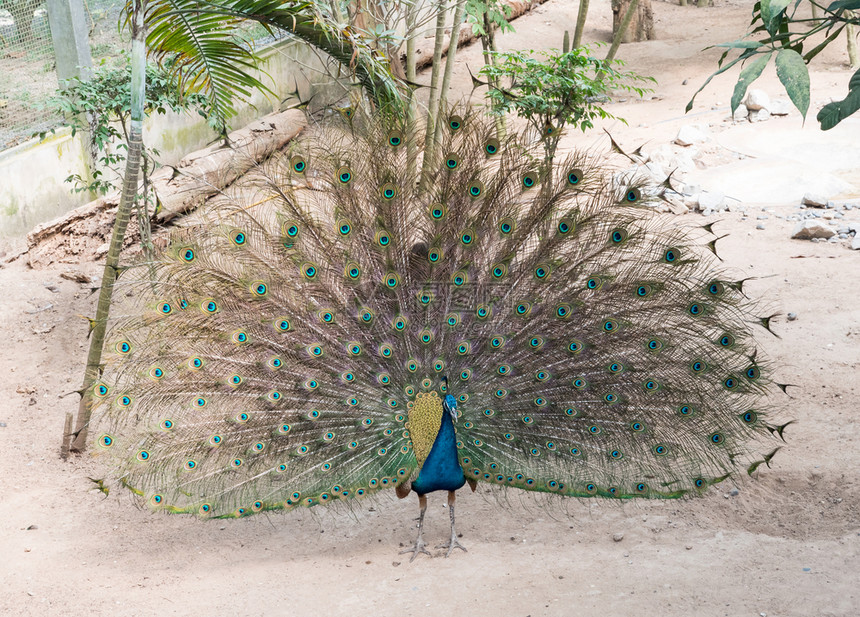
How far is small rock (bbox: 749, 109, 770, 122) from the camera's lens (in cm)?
1274

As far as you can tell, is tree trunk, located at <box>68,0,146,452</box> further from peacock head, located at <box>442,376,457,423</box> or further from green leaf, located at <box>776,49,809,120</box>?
green leaf, located at <box>776,49,809,120</box>

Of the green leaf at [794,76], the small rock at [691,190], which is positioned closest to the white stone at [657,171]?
the small rock at [691,190]

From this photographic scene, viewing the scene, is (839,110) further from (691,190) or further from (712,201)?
(691,190)

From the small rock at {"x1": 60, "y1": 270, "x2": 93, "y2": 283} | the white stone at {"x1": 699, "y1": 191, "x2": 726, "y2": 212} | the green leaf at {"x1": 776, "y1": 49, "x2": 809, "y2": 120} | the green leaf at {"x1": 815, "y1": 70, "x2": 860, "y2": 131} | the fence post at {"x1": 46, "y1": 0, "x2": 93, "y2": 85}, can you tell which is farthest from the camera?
the white stone at {"x1": 699, "y1": 191, "x2": 726, "y2": 212}

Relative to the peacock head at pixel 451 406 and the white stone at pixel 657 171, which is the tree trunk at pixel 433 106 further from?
the white stone at pixel 657 171

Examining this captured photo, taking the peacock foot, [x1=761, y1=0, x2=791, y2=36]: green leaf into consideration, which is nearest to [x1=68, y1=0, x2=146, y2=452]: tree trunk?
the peacock foot

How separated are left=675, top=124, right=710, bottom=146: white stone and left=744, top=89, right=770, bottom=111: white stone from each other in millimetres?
1408

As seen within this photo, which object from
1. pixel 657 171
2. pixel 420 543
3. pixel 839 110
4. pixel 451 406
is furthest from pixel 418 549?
pixel 657 171

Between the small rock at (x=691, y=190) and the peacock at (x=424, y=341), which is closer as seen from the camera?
the peacock at (x=424, y=341)

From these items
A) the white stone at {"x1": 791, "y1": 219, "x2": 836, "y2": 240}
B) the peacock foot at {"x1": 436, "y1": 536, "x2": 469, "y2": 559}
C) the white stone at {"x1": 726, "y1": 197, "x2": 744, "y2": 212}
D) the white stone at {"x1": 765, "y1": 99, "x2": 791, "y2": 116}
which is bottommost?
the peacock foot at {"x1": 436, "y1": 536, "x2": 469, "y2": 559}

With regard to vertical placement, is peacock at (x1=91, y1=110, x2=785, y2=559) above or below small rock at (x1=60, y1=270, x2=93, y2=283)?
above

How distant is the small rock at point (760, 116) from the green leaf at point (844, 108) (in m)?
11.1

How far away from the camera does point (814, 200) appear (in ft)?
31.9

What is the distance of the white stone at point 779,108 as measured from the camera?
1283cm
